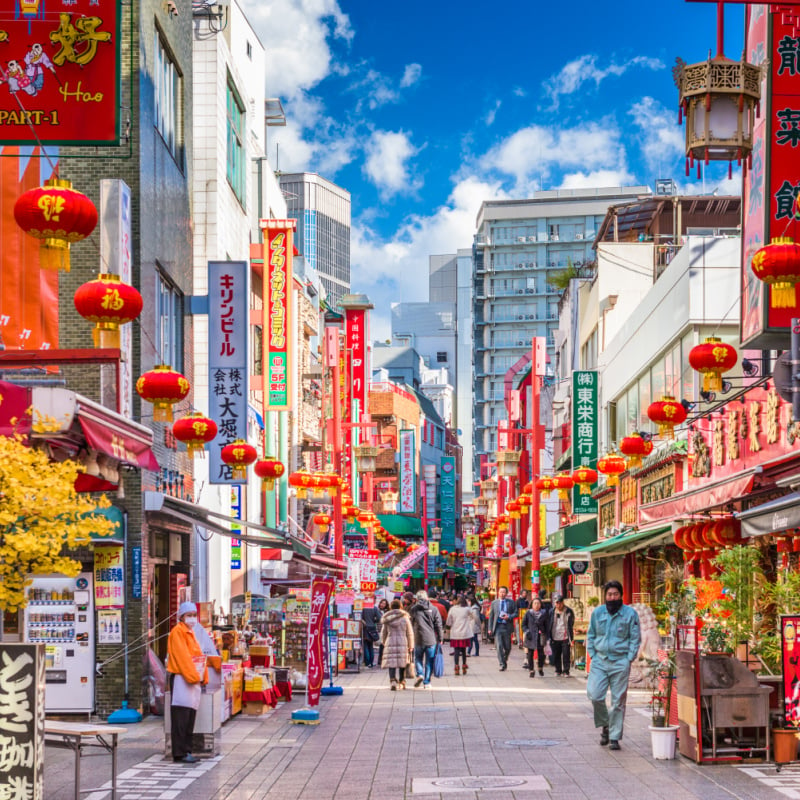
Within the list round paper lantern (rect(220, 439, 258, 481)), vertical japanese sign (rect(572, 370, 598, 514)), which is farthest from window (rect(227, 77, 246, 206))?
round paper lantern (rect(220, 439, 258, 481))

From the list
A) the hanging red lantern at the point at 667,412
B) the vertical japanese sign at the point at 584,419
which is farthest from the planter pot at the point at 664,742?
the vertical japanese sign at the point at 584,419

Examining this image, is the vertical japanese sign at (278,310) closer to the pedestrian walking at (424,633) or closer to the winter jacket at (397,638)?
the pedestrian walking at (424,633)

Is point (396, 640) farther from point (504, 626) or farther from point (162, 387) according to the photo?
point (162, 387)

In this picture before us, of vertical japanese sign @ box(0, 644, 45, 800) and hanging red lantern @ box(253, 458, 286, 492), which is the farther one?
hanging red lantern @ box(253, 458, 286, 492)

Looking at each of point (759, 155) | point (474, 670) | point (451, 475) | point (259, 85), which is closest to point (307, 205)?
point (451, 475)

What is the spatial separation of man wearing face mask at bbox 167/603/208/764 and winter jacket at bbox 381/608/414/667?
11.2 metres

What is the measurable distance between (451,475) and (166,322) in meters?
105

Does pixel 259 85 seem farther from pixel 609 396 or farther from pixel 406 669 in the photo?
pixel 406 669

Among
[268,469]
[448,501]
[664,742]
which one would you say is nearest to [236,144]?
[268,469]

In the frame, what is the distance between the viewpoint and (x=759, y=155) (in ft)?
57.2

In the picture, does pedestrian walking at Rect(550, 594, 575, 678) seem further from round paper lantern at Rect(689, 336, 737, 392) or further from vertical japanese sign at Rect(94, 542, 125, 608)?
round paper lantern at Rect(689, 336, 737, 392)

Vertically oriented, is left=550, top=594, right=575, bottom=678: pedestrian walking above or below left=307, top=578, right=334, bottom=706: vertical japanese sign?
below

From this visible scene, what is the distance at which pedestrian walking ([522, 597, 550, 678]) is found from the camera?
1250 inches

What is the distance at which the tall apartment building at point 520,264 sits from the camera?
418ft
